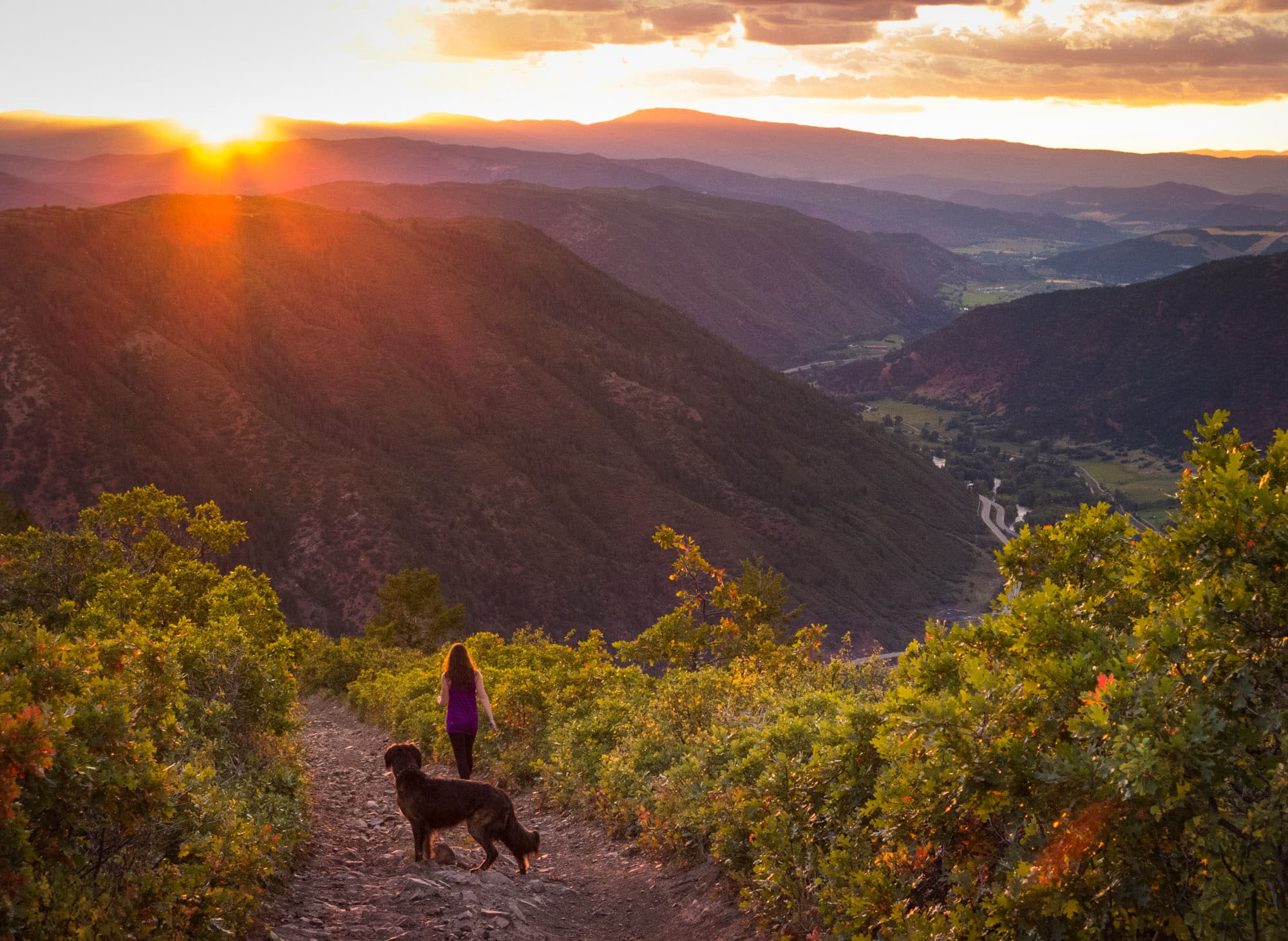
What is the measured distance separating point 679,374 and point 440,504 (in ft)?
126

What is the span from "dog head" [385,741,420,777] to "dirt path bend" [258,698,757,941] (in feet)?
3.03

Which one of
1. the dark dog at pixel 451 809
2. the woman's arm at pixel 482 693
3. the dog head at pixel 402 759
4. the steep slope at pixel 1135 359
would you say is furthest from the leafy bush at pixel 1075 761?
the steep slope at pixel 1135 359

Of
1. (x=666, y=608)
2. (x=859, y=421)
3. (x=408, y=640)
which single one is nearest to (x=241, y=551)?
(x=408, y=640)

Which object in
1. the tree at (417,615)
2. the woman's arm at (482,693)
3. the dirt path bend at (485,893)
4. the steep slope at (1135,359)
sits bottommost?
the steep slope at (1135,359)

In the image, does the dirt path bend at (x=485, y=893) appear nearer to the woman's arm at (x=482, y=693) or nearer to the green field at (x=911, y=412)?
the woman's arm at (x=482, y=693)

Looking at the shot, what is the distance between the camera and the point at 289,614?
2304 inches

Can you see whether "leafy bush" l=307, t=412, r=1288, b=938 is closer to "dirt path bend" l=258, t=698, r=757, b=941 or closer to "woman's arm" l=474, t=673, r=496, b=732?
"dirt path bend" l=258, t=698, r=757, b=941

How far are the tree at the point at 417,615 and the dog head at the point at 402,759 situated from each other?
33694 mm

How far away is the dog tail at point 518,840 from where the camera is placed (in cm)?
925

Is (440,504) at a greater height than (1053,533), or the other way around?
(1053,533)

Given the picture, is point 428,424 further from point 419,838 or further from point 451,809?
point 451,809

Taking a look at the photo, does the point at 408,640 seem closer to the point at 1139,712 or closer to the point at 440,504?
the point at 440,504

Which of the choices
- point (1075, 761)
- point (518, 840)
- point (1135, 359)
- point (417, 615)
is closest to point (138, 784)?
point (518, 840)

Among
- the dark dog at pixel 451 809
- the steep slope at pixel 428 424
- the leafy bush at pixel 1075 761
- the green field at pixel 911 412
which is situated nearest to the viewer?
the leafy bush at pixel 1075 761
